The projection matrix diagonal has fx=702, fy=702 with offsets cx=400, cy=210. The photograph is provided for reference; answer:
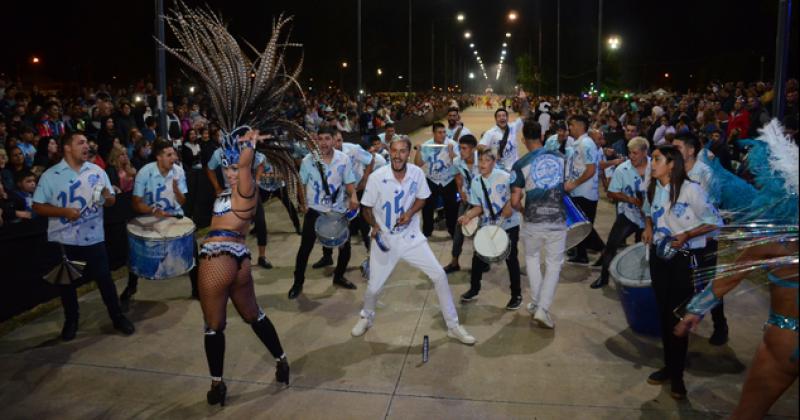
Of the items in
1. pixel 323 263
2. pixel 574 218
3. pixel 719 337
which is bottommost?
pixel 719 337

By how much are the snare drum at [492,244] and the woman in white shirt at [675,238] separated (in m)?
1.78

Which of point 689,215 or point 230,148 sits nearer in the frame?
point 230,148

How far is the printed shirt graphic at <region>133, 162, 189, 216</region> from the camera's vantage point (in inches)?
280

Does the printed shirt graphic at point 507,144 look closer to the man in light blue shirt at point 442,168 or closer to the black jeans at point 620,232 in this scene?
the man in light blue shirt at point 442,168

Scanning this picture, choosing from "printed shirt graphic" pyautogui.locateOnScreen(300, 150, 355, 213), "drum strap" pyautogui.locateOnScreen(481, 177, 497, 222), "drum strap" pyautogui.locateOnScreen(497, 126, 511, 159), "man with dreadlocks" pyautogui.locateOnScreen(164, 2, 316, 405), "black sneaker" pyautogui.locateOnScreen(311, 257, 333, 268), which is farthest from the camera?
"drum strap" pyautogui.locateOnScreen(497, 126, 511, 159)

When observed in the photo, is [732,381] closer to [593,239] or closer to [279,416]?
[279,416]

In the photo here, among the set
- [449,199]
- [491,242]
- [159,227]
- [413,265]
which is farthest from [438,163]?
[159,227]

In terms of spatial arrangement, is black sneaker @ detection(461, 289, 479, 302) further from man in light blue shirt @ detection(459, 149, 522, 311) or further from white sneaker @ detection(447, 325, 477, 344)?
white sneaker @ detection(447, 325, 477, 344)

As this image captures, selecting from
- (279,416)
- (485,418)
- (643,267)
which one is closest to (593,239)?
(643,267)

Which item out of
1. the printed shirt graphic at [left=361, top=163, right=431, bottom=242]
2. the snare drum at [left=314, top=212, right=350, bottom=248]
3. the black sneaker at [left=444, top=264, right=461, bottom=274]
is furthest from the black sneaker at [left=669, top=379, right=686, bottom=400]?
the black sneaker at [left=444, top=264, right=461, bottom=274]

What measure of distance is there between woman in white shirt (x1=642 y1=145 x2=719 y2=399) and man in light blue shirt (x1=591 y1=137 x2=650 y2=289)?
2.08 m

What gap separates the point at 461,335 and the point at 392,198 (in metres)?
1.39

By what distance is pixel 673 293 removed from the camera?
5094 millimetres

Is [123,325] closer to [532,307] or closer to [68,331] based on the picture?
[68,331]
